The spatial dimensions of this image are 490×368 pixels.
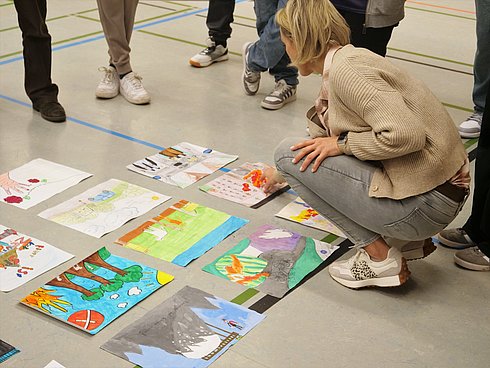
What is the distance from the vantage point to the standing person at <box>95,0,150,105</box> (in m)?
3.74

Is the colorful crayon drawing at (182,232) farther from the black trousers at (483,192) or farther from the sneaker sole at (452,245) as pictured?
the black trousers at (483,192)

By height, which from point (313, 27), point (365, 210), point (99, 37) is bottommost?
point (99, 37)

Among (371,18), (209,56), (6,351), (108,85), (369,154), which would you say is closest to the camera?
(6,351)

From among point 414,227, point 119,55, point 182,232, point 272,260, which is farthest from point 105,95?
point 414,227

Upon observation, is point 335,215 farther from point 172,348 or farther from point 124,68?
point 124,68

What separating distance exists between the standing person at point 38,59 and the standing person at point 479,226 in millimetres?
1948

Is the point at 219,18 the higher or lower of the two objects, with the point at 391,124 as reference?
lower

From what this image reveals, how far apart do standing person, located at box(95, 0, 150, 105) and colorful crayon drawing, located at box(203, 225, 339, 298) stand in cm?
145

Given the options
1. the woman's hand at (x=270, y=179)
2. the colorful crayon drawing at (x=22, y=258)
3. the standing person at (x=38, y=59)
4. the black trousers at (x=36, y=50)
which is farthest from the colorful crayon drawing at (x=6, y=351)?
the black trousers at (x=36, y=50)

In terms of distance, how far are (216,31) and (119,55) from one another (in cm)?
80

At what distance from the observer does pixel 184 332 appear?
2.16 m

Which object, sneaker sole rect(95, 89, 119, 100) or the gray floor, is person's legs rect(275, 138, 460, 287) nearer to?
the gray floor

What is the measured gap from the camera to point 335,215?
2404 mm

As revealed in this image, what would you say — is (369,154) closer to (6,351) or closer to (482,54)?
(6,351)
